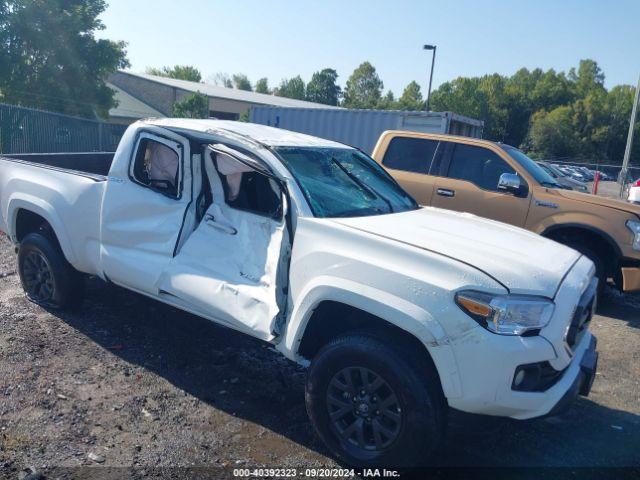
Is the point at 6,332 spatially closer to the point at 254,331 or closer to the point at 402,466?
the point at 254,331

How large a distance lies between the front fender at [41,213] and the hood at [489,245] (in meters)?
2.67

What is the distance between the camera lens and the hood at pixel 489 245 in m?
3.00

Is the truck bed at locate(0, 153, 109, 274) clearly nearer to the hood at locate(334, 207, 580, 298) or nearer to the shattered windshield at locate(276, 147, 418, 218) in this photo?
the shattered windshield at locate(276, 147, 418, 218)

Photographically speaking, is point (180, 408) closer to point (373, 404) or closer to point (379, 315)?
point (373, 404)

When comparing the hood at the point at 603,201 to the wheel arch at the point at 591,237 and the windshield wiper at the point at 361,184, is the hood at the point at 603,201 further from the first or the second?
the windshield wiper at the point at 361,184

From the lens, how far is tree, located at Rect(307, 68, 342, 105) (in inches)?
3329

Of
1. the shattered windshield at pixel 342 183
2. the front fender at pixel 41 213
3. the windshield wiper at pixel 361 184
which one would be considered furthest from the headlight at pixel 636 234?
the front fender at pixel 41 213

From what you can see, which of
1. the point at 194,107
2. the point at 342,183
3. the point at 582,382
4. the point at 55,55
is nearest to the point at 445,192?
the point at 342,183

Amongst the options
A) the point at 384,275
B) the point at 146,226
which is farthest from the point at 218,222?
the point at 384,275

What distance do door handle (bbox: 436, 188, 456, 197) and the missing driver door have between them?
3.99 metres

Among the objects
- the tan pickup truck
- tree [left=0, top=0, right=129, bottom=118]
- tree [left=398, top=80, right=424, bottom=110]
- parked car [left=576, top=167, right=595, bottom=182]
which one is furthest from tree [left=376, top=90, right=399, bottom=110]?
the tan pickup truck

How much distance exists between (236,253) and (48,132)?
39.2 feet

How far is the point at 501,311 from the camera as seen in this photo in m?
2.82

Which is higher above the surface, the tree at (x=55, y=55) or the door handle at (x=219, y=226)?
the tree at (x=55, y=55)
